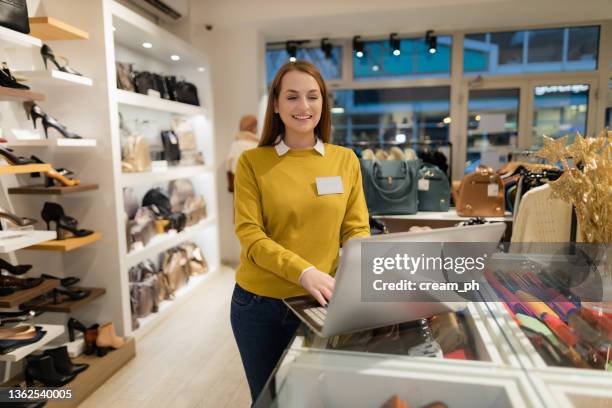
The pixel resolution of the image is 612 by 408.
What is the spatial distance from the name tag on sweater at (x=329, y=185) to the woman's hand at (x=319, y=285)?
313 mm

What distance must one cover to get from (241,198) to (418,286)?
0.60m

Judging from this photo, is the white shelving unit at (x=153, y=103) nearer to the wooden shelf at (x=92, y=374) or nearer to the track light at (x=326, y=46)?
the wooden shelf at (x=92, y=374)

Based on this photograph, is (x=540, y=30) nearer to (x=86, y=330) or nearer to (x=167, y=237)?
(x=167, y=237)

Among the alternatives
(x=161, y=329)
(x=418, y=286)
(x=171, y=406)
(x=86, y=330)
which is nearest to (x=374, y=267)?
(x=418, y=286)

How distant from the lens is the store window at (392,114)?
5152 millimetres

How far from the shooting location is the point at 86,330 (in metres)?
2.65

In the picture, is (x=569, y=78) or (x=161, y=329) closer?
(x=161, y=329)

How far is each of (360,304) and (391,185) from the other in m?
2.35

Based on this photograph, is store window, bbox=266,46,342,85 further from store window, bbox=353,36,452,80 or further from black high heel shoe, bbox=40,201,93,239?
black high heel shoe, bbox=40,201,93,239

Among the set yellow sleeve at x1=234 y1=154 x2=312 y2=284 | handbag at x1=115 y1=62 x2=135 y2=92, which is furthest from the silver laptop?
handbag at x1=115 y1=62 x2=135 y2=92

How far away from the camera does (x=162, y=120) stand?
13.6ft

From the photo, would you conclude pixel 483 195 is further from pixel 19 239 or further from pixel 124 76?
pixel 19 239

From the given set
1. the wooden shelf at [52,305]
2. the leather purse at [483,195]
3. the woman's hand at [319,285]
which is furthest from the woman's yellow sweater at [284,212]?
the leather purse at [483,195]

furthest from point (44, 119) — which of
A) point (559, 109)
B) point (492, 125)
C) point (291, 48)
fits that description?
point (559, 109)
